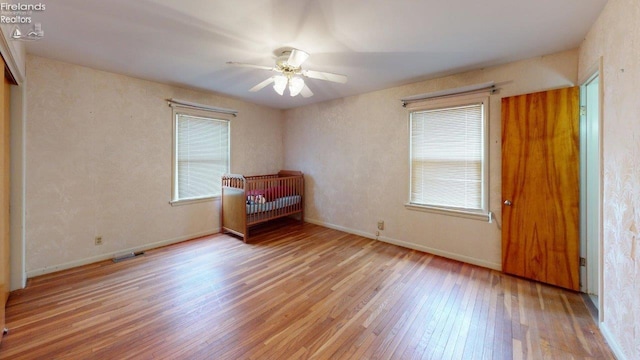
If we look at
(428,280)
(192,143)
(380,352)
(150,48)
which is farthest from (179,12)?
(428,280)

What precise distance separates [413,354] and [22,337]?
278cm

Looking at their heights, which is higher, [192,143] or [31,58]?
[31,58]

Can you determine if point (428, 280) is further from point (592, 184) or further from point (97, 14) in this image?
point (97, 14)

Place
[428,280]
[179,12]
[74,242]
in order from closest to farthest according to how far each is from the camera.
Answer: [179,12], [428,280], [74,242]

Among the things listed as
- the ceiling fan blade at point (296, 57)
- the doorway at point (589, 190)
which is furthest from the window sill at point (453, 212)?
the ceiling fan blade at point (296, 57)

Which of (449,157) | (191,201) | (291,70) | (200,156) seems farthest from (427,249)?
(200,156)

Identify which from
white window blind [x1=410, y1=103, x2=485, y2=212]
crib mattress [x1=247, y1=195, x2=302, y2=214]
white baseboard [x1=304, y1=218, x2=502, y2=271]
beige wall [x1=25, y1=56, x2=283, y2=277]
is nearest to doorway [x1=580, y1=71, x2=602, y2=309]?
white baseboard [x1=304, y1=218, x2=502, y2=271]

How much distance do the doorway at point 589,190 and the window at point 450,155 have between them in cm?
80

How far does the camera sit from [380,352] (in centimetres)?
162

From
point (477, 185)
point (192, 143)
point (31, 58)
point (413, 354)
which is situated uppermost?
point (31, 58)

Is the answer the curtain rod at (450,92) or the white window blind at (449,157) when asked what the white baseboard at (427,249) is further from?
the curtain rod at (450,92)

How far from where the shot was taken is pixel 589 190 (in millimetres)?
2297

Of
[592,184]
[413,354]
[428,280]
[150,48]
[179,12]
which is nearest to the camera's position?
[413,354]

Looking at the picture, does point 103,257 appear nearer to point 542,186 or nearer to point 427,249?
point 427,249
